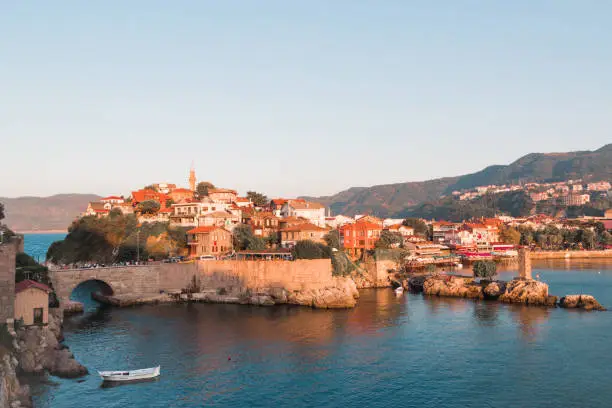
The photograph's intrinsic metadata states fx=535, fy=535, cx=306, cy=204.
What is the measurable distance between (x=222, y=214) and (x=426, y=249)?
46.0 m

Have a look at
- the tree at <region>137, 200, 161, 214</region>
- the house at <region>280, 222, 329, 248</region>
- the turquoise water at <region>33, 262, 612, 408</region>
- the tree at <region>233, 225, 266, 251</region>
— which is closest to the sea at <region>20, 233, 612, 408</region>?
the turquoise water at <region>33, 262, 612, 408</region>

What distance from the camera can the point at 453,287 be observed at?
2422 inches

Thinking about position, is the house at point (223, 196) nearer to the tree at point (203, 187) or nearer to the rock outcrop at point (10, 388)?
the tree at point (203, 187)

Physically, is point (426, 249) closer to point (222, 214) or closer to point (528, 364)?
point (222, 214)

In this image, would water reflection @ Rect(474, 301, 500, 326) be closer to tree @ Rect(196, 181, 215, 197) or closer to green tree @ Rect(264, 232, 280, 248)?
green tree @ Rect(264, 232, 280, 248)

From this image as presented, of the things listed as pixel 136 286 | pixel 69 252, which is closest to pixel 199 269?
pixel 136 286

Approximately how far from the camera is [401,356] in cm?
3606

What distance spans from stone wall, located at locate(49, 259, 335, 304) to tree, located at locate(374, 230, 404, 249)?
991 inches

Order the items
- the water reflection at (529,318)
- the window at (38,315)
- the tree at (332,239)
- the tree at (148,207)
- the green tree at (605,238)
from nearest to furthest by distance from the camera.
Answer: the window at (38,315) < the water reflection at (529,318) < the tree at (332,239) < the tree at (148,207) < the green tree at (605,238)

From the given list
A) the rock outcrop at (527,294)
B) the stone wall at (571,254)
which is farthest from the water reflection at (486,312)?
the stone wall at (571,254)

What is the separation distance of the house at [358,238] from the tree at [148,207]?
28714mm

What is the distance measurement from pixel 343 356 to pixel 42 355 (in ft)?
61.0

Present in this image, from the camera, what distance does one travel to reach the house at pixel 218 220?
7556 centimetres

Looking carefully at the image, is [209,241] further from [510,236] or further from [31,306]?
[510,236]
